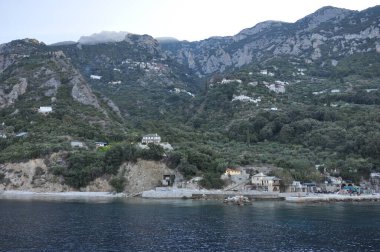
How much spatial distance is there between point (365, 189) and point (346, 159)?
30.5 feet

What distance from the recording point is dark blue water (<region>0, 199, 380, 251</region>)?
4188 centimetres

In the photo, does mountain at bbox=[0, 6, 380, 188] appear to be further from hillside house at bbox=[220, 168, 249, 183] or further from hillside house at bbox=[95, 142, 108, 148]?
hillside house at bbox=[95, 142, 108, 148]

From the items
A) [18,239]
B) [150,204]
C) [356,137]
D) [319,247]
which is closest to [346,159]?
[356,137]

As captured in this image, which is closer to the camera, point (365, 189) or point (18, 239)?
point (18, 239)

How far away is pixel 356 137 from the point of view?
108625mm

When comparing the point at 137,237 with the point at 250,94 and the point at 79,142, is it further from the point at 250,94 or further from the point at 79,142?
the point at 250,94

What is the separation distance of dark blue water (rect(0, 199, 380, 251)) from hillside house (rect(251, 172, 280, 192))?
19773 millimetres

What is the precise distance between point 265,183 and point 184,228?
46.0 m

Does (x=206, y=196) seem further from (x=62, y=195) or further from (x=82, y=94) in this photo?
(x=82, y=94)

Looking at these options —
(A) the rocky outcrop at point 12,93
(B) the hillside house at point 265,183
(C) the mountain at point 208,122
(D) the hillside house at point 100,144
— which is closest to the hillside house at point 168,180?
(C) the mountain at point 208,122

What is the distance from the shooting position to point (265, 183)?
309 ft

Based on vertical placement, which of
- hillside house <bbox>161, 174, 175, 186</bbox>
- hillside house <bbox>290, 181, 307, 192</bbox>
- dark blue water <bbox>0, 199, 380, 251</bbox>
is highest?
hillside house <bbox>161, 174, 175, 186</bbox>

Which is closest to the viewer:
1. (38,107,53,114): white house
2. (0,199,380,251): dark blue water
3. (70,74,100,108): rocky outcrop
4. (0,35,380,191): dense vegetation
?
(0,199,380,251): dark blue water

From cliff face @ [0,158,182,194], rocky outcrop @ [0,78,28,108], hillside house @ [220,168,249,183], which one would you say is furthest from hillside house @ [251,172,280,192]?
rocky outcrop @ [0,78,28,108]
